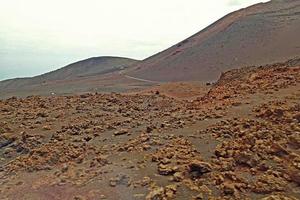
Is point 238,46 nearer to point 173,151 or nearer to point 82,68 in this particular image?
point 82,68

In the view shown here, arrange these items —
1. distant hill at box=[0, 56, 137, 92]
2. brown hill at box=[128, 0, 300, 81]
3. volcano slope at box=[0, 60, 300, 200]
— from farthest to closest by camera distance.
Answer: distant hill at box=[0, 56, 137, 92]
brown hill at box=[128, 0, 300, 81]
volcano slope at box=[0, 60, 300, 200]

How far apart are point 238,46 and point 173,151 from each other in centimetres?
3682

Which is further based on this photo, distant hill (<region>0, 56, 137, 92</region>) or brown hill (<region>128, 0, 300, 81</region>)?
distant hill (<region>0, 56, 137, 92</region>)

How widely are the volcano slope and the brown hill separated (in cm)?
2585

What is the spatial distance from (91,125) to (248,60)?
2885 cm

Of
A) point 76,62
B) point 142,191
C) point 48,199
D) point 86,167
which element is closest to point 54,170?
point 86,167

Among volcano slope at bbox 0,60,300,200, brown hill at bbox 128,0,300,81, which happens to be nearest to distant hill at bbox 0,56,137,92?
brown hill at bbox 128,0,300,81

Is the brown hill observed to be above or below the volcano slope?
above

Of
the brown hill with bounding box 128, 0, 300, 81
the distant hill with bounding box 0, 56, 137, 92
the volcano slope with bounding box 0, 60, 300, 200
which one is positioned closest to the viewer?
the volcano slope with bounding box 0, 60, 300, 200

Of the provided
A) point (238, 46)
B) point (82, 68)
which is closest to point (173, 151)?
point (238, 46)

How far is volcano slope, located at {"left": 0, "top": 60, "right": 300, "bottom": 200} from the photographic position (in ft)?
24.3

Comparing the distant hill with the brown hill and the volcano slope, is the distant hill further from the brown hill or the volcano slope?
the volcano slope

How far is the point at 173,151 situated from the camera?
28.9ft

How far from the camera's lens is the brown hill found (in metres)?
39.9
